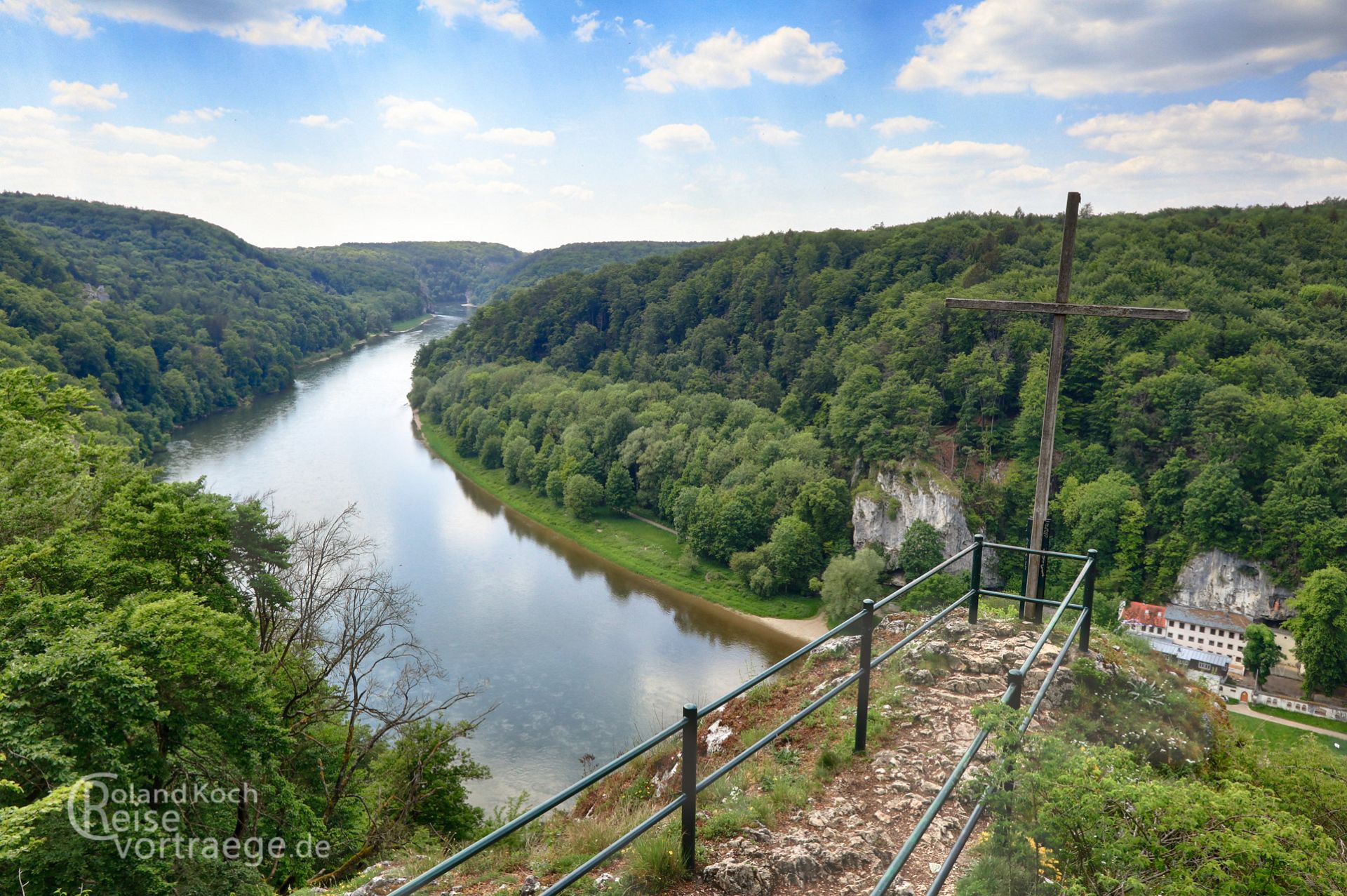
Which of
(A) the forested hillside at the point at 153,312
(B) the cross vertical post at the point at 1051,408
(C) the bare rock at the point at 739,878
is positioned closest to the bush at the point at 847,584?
(B) the cross vertical post at the point at 1051,408

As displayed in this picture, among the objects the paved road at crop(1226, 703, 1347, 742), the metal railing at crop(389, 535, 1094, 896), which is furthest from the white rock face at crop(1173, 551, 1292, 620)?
the metal railing at crop(389, 535, 1094, 896)

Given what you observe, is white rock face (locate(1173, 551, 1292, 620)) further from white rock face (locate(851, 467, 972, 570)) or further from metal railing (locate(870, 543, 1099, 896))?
metal railing (locate(870, 543, 1099, 896))

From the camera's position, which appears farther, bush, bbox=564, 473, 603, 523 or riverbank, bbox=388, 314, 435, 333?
riverbank, bbox=388, 314, 435, 333

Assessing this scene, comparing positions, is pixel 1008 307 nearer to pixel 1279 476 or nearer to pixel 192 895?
pixel 192 895


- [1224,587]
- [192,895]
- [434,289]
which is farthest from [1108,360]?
[434,289]

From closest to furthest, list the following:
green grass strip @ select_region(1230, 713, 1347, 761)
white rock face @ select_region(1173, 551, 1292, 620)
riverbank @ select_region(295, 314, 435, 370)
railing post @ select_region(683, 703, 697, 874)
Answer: railing post @ select_region(683, 703, 697, 874) → green grass strip @ select_region(1230, 713, 1347, 761) → white rock face @ select_region(1173, 551, 1292, 620) → riverbank @ select_region(295, 314, 435, 370)

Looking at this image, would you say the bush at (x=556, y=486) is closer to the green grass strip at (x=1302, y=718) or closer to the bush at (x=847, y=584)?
the bush at (x=847, y=584)

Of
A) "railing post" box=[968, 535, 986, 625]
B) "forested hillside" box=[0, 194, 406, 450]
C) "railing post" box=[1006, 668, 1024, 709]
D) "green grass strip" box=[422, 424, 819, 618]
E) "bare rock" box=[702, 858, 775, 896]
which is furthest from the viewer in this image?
"forested hillside" box=[0, 194, 406, 450]
